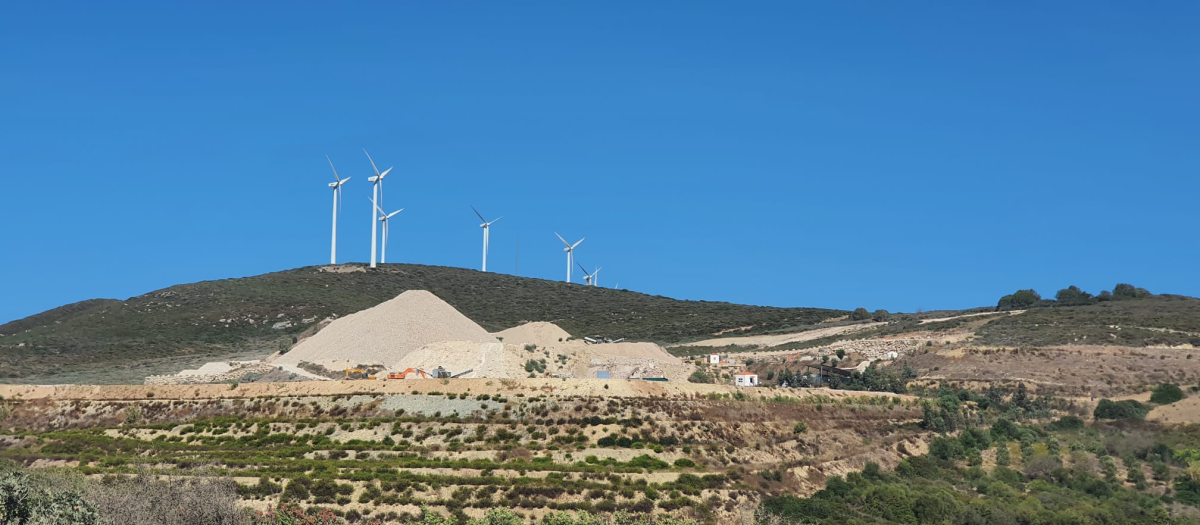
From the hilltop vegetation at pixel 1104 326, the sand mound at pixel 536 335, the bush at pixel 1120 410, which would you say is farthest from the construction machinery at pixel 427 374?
the hilltop vegetation at pixel 1104 326

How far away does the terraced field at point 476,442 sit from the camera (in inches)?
1852

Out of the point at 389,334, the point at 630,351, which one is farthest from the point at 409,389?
the point at 389,334

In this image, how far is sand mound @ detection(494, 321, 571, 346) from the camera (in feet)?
311

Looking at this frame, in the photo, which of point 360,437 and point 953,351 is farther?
point 953,351

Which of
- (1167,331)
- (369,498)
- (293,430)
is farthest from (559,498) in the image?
(1167,331)

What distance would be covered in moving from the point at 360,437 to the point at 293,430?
455cm

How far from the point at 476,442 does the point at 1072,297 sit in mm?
→ 100457

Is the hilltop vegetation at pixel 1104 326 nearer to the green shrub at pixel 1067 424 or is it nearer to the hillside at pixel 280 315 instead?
the green shrub at pixel 1067 424

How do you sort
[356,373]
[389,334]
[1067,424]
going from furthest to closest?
[389,334] → [356,373] → [1067,424]

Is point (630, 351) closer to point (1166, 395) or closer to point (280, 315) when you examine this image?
point (1166, 395)

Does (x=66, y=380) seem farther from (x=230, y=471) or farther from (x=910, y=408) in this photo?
(x=910, y=408)

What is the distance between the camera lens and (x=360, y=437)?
5844 centimetres

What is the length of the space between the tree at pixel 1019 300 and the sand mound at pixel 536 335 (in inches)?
2452

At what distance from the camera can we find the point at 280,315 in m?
140
